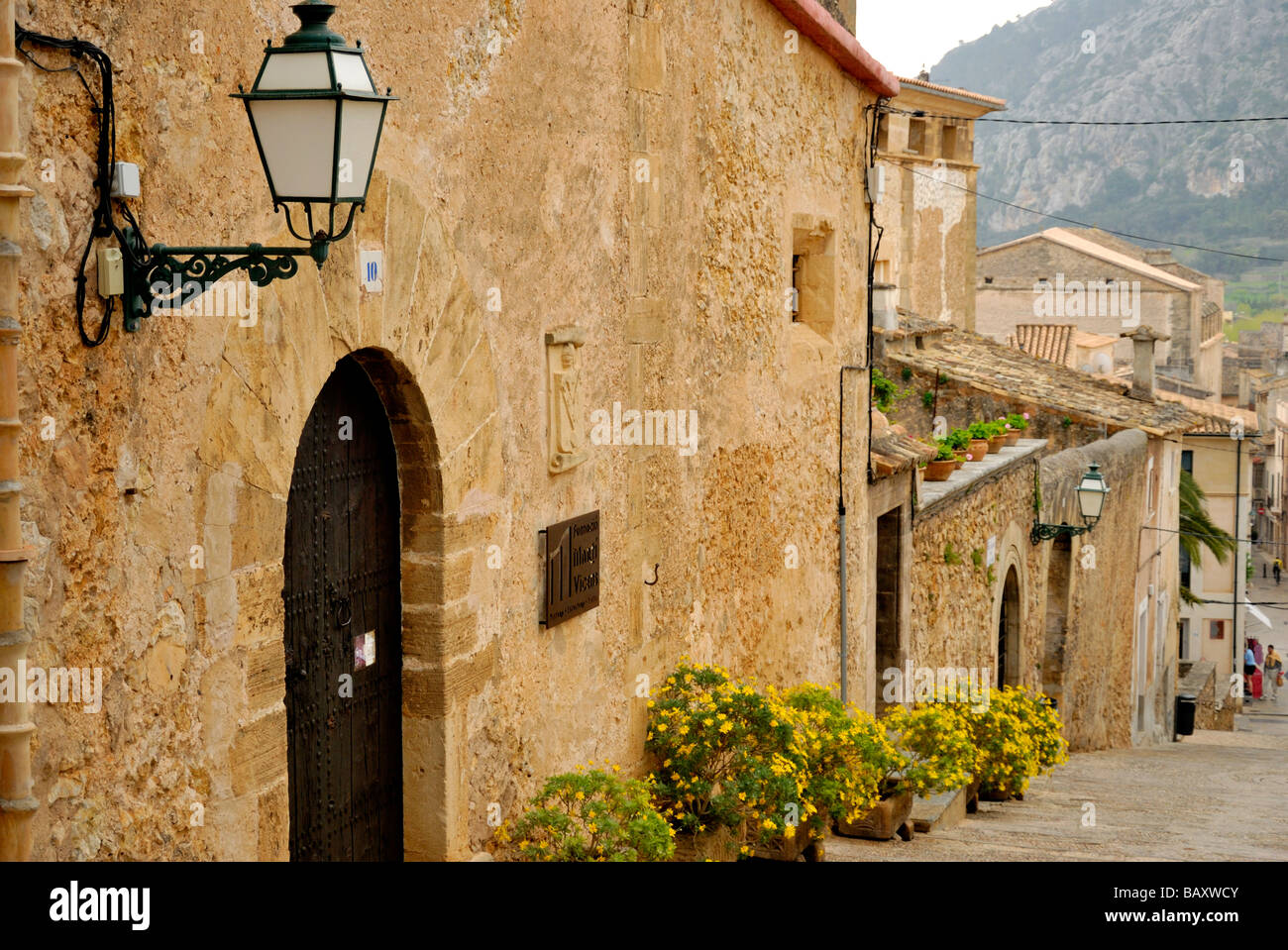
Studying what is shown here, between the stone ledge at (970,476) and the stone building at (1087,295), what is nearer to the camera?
the stone ledge at (970,476)

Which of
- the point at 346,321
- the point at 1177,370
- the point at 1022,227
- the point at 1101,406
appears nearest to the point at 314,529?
the point at 346,321

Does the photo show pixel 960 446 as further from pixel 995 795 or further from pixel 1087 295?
pixel 1087 295

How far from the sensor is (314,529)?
4.63 m

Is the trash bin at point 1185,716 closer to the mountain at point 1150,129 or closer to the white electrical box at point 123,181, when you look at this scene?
the white electrical box at point 123,181

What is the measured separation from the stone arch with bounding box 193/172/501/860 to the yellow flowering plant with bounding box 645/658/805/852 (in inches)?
65.5

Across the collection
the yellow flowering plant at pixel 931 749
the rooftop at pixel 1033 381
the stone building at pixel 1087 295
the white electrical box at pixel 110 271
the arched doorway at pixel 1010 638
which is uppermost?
the stone building at pixel 1087 295

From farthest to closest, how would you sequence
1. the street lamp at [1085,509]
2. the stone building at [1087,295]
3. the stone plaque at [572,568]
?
the stone building at [1087,295], the street lamp at [1085,509], the stone plaque at [572,568]

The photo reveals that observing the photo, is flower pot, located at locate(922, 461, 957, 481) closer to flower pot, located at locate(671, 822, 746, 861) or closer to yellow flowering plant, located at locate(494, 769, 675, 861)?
flower pot, located at locate(671, 822, 746, 861)

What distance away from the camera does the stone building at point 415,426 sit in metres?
3.31

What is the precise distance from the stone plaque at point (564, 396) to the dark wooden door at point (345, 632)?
107cm

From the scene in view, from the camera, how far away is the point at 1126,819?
10586mm

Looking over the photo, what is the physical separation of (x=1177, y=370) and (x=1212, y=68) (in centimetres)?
7726

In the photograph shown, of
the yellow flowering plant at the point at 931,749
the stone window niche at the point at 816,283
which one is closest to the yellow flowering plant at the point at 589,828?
the yellow flowering plant at the point at 931,749

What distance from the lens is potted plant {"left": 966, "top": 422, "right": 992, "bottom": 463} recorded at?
49.4 ft
